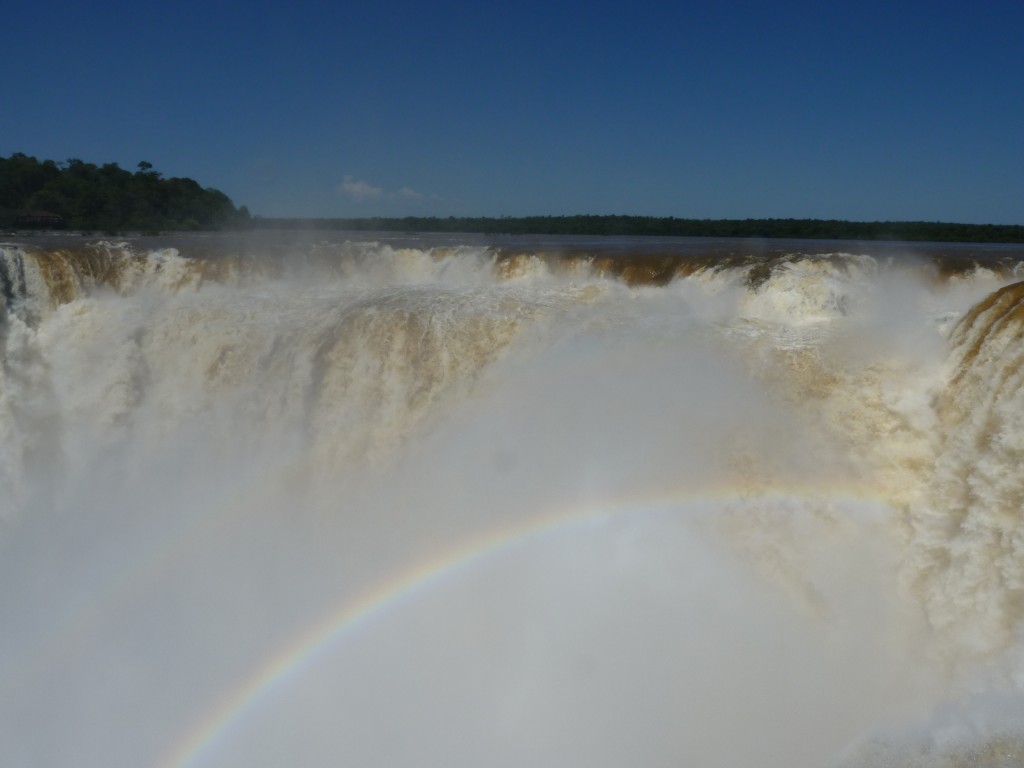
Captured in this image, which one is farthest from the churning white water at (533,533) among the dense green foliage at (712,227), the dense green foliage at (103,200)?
the dense green foliage at (103,200)

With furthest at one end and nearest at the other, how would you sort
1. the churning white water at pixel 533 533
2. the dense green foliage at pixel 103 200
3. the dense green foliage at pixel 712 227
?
1. the dense green foliage at pixel 103 200
2. the dense green foliage at pixel 712 227
3. the churning white water at pixel 533 533

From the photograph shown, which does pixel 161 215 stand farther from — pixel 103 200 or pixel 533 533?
pixel 533 533

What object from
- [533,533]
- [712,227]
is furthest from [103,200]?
[533,533]

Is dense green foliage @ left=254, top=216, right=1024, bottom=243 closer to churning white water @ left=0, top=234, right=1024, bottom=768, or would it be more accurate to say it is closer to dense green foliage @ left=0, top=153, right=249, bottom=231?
dense green foliage @ left=0, top=153, right=249, bottom=231

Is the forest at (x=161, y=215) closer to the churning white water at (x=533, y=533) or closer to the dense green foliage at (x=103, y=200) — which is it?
the dense green foliage at (x=103, y=200)

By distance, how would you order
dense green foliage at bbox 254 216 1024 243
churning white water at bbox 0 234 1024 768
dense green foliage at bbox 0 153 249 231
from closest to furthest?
1. churning white water at bbox 0 234 1024 768
2. dense green foliage at bbox 254 216 1024 243
3. dense green foliage at bbox 0 153 249 231

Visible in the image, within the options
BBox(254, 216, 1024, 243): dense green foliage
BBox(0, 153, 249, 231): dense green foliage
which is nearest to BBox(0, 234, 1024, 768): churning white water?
BBox(254, 216, 1024, 243): dense green foliage
